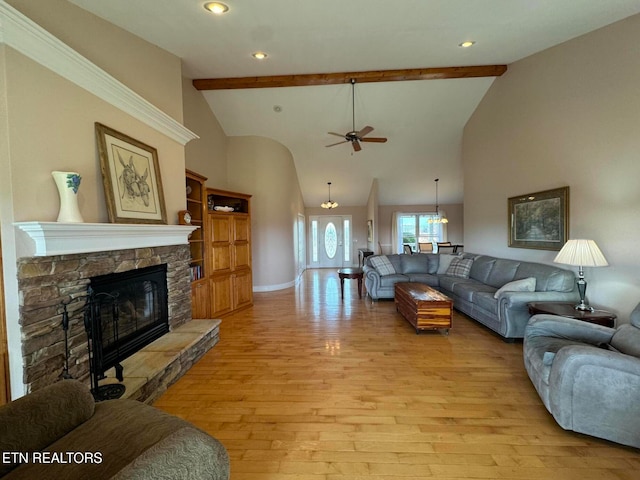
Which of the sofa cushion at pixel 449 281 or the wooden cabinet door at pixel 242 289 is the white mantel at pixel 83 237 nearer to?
the wooden cabinet door at pixel 242 289

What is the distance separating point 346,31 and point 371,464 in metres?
4.04

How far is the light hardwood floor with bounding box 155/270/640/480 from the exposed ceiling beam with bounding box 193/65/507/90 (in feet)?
12.9

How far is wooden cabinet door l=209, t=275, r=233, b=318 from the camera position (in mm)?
4559

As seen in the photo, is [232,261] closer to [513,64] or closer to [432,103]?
[432,103]

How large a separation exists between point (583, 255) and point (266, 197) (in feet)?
18.1

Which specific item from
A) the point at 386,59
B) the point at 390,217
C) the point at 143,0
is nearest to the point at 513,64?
the point at 386,59

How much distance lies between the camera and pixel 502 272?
441 centimetres

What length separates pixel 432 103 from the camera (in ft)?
18.1

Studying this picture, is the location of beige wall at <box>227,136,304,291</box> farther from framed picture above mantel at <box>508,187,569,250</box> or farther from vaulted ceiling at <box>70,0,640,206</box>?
framed picture above mantel at <box>508,187,569,250</box>

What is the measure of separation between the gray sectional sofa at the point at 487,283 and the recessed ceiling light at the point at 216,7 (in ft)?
14.4

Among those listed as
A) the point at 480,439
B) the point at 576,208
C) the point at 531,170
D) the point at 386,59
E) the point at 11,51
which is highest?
the point at 386,59

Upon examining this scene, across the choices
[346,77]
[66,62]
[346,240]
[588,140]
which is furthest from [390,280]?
[346,240]

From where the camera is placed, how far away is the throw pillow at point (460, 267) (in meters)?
5.32

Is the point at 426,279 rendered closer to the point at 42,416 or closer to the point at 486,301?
the point at 486,301
